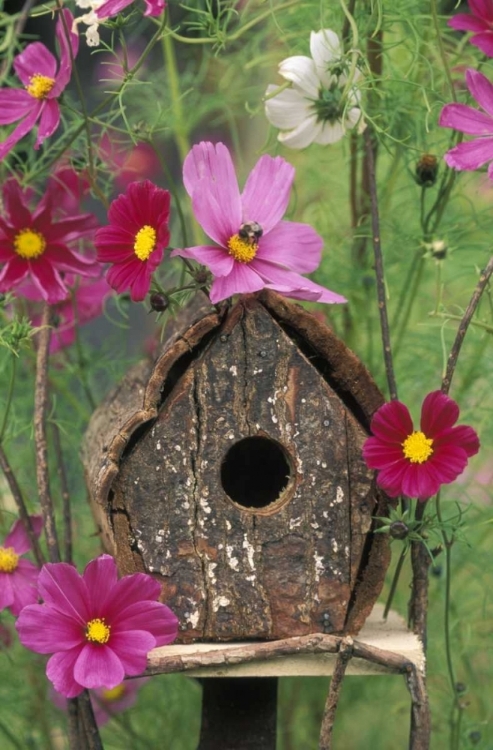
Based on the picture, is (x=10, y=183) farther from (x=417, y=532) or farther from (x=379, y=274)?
(x=417, y=532)

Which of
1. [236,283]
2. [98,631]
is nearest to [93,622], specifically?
[98,631]

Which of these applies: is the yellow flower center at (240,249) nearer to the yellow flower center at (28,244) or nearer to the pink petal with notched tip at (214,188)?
the pink petal with notched tip at (214,188)

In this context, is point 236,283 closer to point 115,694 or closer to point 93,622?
point 93,622

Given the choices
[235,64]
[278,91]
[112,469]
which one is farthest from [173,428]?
[235,64]

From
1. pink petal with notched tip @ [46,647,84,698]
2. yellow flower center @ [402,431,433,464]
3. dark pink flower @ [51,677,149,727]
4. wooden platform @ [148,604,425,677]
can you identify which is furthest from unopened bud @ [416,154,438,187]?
dark pink flower @ [51,677,149,727]

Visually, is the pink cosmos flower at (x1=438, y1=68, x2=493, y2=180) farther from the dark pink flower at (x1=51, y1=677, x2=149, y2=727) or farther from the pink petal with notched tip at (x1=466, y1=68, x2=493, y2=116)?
the dark pink flower at (x1=51, y1=677, x2=149, y2=727)

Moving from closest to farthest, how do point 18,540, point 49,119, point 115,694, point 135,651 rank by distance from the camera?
1. point 135,651
2. point 49,119
3. point 18,540
4. point 115,694
